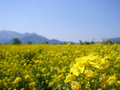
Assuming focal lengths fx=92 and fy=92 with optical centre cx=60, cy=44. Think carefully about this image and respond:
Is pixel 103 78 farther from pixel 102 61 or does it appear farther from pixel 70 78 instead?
pixel 70 78

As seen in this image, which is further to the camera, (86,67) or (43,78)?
(43,78)

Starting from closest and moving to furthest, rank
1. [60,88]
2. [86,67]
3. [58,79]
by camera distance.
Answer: [86,67]
[60,88]
[58,79]

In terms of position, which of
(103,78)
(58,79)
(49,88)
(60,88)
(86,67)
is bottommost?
(49,88)

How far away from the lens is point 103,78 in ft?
3.01

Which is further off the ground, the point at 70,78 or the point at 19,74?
the point at 70,78

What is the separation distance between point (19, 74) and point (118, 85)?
9.08 feet

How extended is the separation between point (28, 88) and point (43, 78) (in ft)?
1.54

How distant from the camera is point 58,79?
224 centimetres

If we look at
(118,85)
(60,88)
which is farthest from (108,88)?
(60,88)

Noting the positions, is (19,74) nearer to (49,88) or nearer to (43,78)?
(43,78)

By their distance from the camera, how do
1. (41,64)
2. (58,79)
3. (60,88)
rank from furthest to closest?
(41,64)
(58,79)
(60,88)

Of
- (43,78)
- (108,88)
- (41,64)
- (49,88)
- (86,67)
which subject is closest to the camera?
(86,67)

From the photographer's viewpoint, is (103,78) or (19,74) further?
(19,74)

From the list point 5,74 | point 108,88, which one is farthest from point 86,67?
point 5,74
